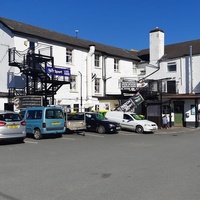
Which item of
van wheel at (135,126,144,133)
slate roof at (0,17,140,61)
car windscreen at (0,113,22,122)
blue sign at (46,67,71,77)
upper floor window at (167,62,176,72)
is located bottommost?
van wheel at (135,126,144,133)

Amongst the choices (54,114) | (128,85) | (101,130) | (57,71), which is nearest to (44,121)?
(54,114)

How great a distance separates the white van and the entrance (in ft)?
24.5

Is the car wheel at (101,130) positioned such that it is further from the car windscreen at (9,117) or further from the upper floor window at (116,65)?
the upper floor window at (116,65)

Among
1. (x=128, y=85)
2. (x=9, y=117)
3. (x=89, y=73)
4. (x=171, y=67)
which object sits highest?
(x=171, y=67)

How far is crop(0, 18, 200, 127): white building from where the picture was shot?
24859mm

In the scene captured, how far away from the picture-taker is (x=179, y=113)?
30.9 m

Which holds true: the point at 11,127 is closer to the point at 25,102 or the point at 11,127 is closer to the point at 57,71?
the point at 25,102

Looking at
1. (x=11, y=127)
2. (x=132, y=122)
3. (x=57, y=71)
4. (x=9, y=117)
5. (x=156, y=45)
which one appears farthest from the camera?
(x=156, y=45)

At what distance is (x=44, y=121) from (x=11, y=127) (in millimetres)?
2832

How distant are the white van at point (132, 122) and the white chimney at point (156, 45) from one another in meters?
12.7

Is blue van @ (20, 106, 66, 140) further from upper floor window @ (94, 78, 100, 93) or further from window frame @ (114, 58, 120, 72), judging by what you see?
window frame @ (114, 58, 120, 72)

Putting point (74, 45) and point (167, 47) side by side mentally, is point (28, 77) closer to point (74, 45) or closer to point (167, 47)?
point (74, 45)

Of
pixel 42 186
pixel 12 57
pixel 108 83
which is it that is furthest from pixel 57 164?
pixel 108 83

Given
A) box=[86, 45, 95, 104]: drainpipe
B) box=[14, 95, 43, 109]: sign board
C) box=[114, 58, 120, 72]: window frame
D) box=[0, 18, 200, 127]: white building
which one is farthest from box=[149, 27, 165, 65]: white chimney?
box=[14, 95, 43, 109]: sign board
